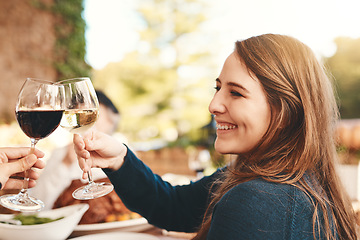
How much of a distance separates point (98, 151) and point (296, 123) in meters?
0.71

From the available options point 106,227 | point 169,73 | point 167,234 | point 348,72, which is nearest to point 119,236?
point 106,227

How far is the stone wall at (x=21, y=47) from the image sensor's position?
248 inches

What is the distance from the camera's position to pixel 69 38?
7.18m

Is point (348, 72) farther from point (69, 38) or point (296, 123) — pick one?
point (296, 123)

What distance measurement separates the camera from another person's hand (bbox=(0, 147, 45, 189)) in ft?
3.31

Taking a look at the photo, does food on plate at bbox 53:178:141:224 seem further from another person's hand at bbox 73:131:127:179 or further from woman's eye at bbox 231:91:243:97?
woman's eye at bbox 231:91:243:97

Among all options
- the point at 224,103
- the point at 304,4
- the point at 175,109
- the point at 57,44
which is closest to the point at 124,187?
the point at 224,103

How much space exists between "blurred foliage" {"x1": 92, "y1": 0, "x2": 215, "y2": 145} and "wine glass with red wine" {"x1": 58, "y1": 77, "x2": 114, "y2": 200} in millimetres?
11611

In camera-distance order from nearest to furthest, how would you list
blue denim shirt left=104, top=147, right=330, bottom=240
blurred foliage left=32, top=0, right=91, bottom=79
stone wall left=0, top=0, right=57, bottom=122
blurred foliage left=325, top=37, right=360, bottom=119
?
blue denim shirt left=104, top=147, right=330, bottom=240
stone wall left=0, top=0, right=57, bottom=122
blurred foliage left=32, top=0, right=91, bottom=79
blurred foliage left=325, top=37, right=360, bottom=119

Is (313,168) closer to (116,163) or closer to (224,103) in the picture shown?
(224,103)

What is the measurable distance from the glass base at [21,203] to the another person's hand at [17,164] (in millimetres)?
50

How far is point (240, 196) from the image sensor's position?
83cm

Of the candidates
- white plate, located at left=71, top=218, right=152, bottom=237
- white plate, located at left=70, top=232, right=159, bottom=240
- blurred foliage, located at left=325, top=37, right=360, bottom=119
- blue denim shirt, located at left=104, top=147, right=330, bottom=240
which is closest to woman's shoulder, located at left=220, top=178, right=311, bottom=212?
blue denim shirt, located at left=104, top=147, right=330, bottom=240

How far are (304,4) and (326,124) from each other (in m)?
14.5
